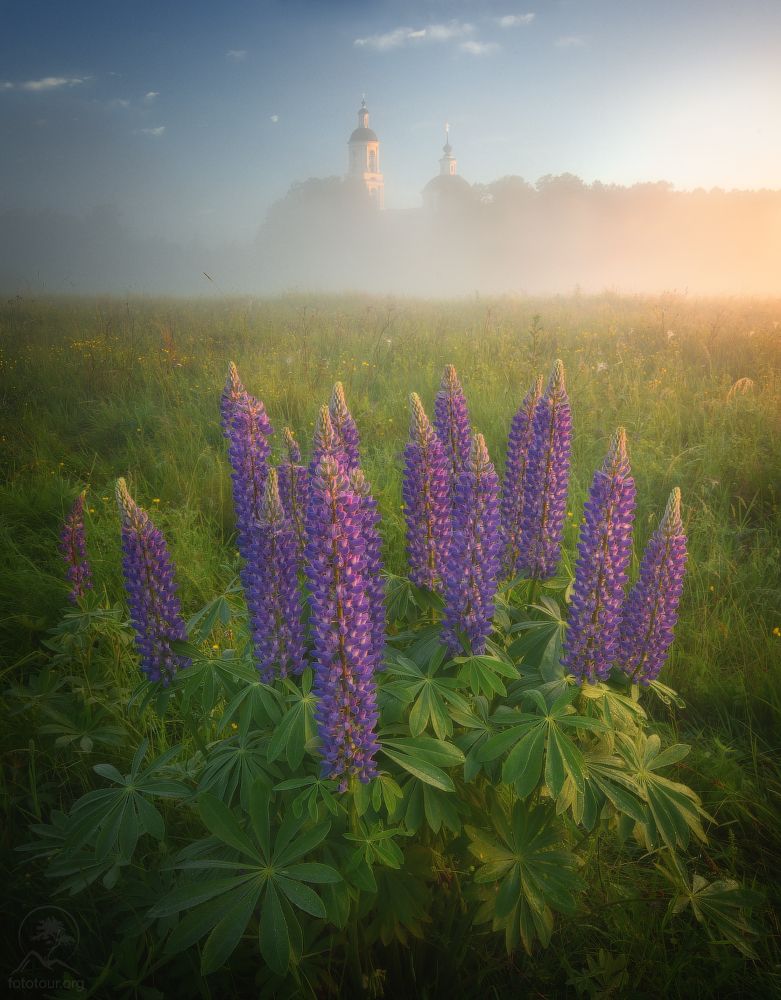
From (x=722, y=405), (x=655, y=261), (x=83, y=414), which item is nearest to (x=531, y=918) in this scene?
(x=722, y=405)

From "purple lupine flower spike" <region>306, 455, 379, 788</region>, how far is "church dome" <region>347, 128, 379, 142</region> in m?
98.4

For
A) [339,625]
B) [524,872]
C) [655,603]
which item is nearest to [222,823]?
[339,625]

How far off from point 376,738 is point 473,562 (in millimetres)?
587

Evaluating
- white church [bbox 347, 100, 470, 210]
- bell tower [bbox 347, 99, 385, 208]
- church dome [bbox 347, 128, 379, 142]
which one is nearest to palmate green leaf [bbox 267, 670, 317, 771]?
white church [bbox 347, 100, 470, 210]

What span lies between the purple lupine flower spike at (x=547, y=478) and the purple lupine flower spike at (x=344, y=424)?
2.38ft

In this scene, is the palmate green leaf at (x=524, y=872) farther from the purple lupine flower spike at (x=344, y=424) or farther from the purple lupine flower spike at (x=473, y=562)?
the purple lupine flower spike at (x=344, y=424)

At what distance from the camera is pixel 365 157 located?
269ft

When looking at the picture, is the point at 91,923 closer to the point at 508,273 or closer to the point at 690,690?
the point at 690,690

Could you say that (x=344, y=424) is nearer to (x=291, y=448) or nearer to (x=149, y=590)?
(x=291, y=448)

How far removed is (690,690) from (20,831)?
328cm

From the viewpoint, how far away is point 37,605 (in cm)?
357

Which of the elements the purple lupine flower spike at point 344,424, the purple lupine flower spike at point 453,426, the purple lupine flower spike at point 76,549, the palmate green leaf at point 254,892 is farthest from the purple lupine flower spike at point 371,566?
the purple lupine flower spike at point 76,549

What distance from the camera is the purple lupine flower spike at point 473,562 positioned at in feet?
5.53

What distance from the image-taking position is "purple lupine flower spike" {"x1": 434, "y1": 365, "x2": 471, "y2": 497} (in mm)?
2170
